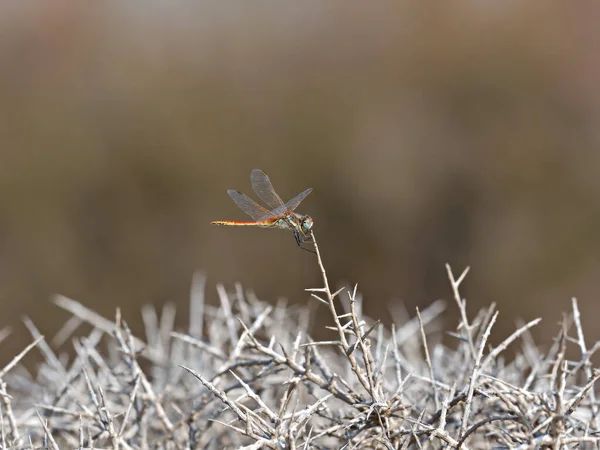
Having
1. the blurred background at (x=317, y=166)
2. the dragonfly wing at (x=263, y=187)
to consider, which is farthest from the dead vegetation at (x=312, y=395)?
the blurred background at (x=317, y=166)

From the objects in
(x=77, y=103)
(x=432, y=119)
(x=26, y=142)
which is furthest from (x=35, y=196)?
(x=432, y=119)

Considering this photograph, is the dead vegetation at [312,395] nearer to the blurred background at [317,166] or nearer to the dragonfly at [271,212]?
the dragonfly at [271,212]

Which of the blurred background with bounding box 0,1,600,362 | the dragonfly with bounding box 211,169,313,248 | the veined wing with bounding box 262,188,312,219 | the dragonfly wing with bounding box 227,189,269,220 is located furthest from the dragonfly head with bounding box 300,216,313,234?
the blurred background with bounding box 0,1,600,362

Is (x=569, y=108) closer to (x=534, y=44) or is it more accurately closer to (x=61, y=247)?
(x=534, y=44)

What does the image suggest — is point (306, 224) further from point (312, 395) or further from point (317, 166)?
point (317, 166)

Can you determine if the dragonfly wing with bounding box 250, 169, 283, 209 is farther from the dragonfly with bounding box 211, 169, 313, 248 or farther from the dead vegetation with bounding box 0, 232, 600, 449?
the dead vegetation with bounding box 0, 232, 600, 449

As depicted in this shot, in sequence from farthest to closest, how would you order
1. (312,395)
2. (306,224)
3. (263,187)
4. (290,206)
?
(263,187), (290,206), (306,224), (312,395)

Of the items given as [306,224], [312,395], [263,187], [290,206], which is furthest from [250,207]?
[312,395]
